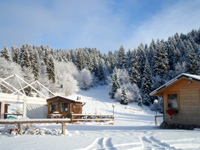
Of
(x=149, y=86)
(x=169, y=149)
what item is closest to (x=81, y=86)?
(x=149, y=86)

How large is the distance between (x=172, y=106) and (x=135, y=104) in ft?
85.6

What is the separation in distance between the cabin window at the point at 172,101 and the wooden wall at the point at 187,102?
0.88 feet

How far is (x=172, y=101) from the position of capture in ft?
37.7

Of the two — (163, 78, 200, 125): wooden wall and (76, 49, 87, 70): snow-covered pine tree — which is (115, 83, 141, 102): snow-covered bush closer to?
(76, 49, 87, 70): snow-covered pine tree

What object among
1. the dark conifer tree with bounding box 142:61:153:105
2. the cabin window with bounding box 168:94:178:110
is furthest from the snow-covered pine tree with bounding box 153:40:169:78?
the cabin window with bounding box 168:94:178:110

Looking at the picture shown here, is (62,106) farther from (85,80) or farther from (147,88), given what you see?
(85,80)

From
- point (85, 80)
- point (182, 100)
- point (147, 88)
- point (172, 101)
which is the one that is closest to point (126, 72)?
point (147, 88)

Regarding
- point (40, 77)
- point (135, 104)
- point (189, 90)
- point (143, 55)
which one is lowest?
point (135, 104)

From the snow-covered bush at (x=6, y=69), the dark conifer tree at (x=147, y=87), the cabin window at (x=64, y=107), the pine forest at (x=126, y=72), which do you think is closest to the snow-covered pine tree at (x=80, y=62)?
the pine forest at (x=126, y=72)

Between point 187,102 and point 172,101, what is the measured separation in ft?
3.98

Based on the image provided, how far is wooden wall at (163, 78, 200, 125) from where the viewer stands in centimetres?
984

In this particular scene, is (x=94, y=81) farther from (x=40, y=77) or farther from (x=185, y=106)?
(x=185, y=106)

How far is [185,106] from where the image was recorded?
34.4ft

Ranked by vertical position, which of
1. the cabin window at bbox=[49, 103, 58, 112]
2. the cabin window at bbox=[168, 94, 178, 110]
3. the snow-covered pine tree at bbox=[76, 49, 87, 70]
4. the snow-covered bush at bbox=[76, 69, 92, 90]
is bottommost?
the cabin window at bbox=[49, 103, 58, 112]
